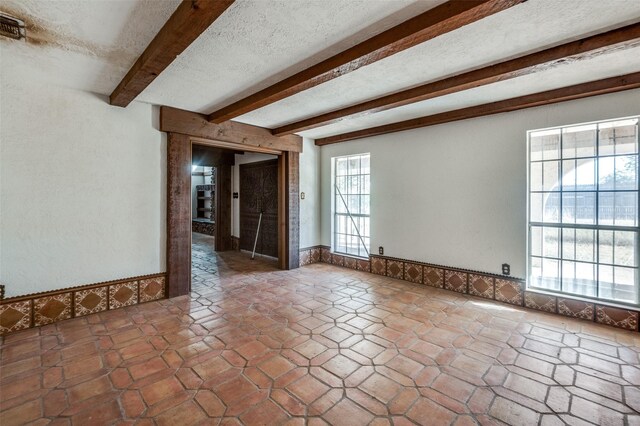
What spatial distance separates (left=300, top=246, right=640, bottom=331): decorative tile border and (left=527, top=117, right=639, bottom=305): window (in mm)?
146

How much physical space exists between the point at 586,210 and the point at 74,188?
589cm

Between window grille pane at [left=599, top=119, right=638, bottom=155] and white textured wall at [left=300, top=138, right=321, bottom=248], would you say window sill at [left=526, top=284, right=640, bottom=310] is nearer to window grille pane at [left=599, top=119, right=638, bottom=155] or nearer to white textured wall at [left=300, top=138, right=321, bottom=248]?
window grille pane at [left=599, top=119, right=638, bottom=155]

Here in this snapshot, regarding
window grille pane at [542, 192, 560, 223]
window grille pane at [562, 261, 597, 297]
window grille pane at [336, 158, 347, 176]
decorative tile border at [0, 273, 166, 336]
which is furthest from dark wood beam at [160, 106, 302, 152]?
window grille pane at [562, 261, 597, 297]

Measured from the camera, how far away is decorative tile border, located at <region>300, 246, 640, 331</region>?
3121 millimetres

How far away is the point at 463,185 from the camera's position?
13.7ft

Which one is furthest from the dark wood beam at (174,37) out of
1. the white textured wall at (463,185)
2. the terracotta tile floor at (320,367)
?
the white textured wall at (463,185)

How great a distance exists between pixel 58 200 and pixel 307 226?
12.7 ft

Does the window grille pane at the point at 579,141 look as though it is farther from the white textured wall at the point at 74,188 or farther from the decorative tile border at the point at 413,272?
the white textured wall at the point at 74,188

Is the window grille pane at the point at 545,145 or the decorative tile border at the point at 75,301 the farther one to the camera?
the window grille pane at the point at 545,145

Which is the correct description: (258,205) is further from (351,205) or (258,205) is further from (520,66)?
(520,66)

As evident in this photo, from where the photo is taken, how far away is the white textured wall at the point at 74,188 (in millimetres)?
2939

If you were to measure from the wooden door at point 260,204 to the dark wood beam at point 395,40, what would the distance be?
341 centimetres

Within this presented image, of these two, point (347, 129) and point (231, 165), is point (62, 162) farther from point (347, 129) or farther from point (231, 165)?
point (231, 165)

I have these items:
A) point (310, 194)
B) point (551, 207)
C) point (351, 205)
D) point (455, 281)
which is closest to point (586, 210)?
point (551, 207)
